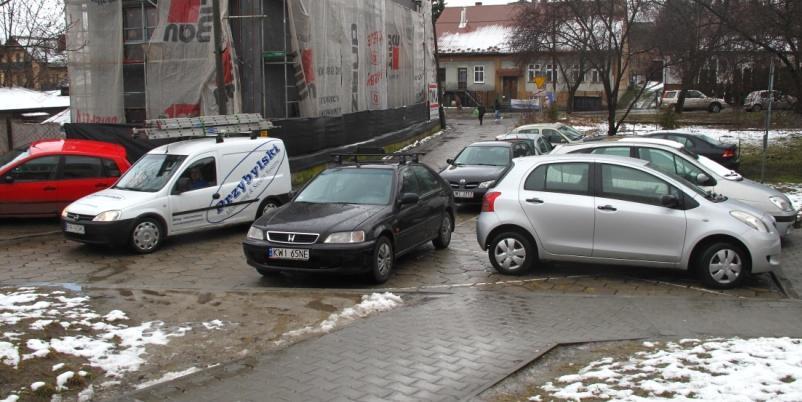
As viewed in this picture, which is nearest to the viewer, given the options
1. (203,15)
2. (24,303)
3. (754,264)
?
(24,303)

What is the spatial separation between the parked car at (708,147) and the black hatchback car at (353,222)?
10.6 metres

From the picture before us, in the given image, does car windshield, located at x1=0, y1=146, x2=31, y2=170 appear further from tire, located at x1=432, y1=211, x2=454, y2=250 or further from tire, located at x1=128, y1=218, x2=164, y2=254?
tire, located at x1=432, y1=211, x2=454, y2=250

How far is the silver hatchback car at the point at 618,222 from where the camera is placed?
8516 millimetres

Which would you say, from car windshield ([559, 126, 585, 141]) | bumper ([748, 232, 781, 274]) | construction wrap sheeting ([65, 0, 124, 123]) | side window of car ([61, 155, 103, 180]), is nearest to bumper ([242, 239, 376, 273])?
bumper ([748, 232, 781, 274])

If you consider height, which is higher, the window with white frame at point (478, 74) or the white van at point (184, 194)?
the window with white frame at point (478, 74)

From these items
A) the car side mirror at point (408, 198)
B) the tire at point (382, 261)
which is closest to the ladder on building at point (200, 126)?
the car side mirror at point (408, 198)

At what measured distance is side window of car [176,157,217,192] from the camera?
1217 cm

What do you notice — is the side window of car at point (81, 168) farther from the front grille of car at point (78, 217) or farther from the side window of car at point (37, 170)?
the front grille of car at point (78, 217)

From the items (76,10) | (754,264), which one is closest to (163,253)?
(754,264)

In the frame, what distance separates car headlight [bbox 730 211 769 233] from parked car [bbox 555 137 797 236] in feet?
5.75

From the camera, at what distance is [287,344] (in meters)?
6.60

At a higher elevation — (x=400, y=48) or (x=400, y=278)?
(x=400, y=48)

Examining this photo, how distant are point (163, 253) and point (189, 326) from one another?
4885 millimetres

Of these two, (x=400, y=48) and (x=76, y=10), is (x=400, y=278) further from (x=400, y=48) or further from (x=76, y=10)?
(x=400, y=48)
